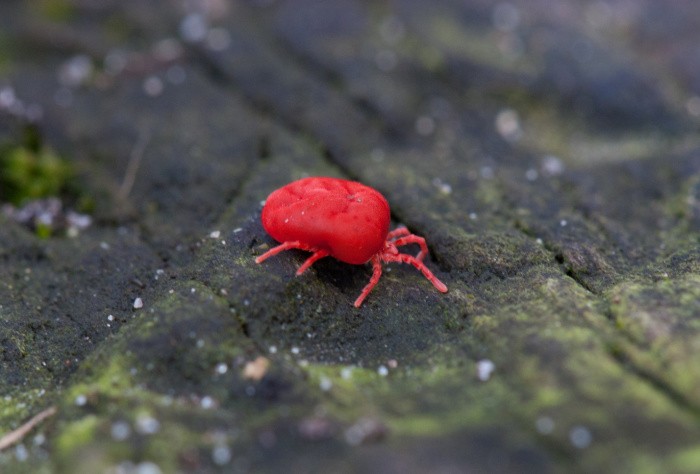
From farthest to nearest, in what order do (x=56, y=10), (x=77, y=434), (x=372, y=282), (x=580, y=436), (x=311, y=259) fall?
(x=56, y=10), (x=372, y=282), (x=311, y=259), (x=77, y=434), (x=580, y=436)

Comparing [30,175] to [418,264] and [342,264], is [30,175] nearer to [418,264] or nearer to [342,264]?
[342,264]

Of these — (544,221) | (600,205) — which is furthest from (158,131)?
(600,205)

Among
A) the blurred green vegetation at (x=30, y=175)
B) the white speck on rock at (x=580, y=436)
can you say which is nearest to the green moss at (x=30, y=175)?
the blurred green vegetation at (x=30, y=175)

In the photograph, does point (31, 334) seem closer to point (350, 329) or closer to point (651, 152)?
point (350, 329)

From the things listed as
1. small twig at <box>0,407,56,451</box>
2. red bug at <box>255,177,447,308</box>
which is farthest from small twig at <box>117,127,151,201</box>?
small twig at <box>0,407,56,451</box>

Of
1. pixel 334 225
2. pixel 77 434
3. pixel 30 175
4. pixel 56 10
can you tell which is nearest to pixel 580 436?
pixel 334 225

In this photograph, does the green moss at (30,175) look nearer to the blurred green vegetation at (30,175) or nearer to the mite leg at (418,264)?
the blurred green vegetation at (30,175)
